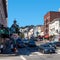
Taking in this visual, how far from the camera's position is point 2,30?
4306 cm

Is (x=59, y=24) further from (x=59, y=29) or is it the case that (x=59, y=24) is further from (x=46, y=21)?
(x=46, y=21)

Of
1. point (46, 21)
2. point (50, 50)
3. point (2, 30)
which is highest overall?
point (46, 21)

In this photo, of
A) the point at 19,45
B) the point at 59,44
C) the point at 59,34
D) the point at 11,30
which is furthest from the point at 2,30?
the point at 59,34

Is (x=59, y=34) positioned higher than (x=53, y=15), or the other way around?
(x=53, y=15)

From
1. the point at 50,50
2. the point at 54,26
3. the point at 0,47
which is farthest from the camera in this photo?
the point at 54,26

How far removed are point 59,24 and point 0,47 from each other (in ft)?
255

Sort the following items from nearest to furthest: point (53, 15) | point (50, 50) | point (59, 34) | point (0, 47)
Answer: point (0, 47) → point (50, 50) → point (59, 34) → point (53, 15)

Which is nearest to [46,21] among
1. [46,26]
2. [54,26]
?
[46,26]

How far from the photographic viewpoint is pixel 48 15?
138 metres

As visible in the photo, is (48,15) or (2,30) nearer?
(2,30)

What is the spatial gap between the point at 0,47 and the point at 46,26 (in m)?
103

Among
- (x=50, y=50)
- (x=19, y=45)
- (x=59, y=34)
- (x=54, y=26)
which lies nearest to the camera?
(x=50, y=50)

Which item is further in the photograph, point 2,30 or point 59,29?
point 59,29

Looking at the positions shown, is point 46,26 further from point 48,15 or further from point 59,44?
point 59,44
